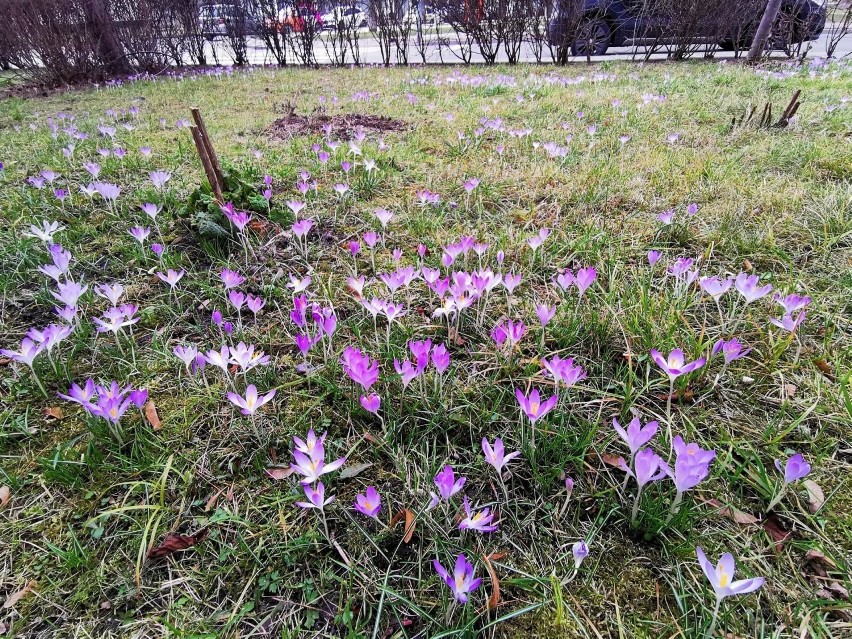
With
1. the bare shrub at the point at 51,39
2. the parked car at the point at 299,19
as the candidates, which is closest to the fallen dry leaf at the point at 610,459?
the bare shrub at the point at 51,39

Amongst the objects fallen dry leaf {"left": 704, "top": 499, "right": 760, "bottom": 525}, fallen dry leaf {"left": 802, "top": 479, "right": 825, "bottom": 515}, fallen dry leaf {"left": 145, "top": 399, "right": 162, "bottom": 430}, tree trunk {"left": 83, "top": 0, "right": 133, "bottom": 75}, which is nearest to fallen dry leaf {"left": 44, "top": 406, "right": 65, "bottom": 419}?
fallen dry leaf {"left": 145, "top": 399, "right": 162, "bottom": 430}

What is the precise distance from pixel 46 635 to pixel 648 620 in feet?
4.43

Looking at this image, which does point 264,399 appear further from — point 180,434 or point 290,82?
point 290,82

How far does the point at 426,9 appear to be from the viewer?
1102cm

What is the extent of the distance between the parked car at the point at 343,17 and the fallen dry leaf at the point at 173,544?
12.5 metres

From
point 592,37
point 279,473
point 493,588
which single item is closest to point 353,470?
point 279,473

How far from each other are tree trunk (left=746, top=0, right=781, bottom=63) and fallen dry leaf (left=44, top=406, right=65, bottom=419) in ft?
34.1

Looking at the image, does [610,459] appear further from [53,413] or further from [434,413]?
[53,413]

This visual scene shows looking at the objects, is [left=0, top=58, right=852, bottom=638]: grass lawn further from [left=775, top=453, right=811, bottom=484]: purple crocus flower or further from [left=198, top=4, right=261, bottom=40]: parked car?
[left=198, top=4, right=261, bottom=40]: parked car

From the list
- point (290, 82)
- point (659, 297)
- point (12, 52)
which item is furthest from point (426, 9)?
point (659, 297)

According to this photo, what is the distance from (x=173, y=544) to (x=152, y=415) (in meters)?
0.51

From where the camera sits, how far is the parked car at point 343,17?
11.2 m

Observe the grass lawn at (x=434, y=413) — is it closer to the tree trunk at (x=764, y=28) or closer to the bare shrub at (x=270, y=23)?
the tree trunk at (x=764, y=28)

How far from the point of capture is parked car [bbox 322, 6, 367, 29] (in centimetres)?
1117
